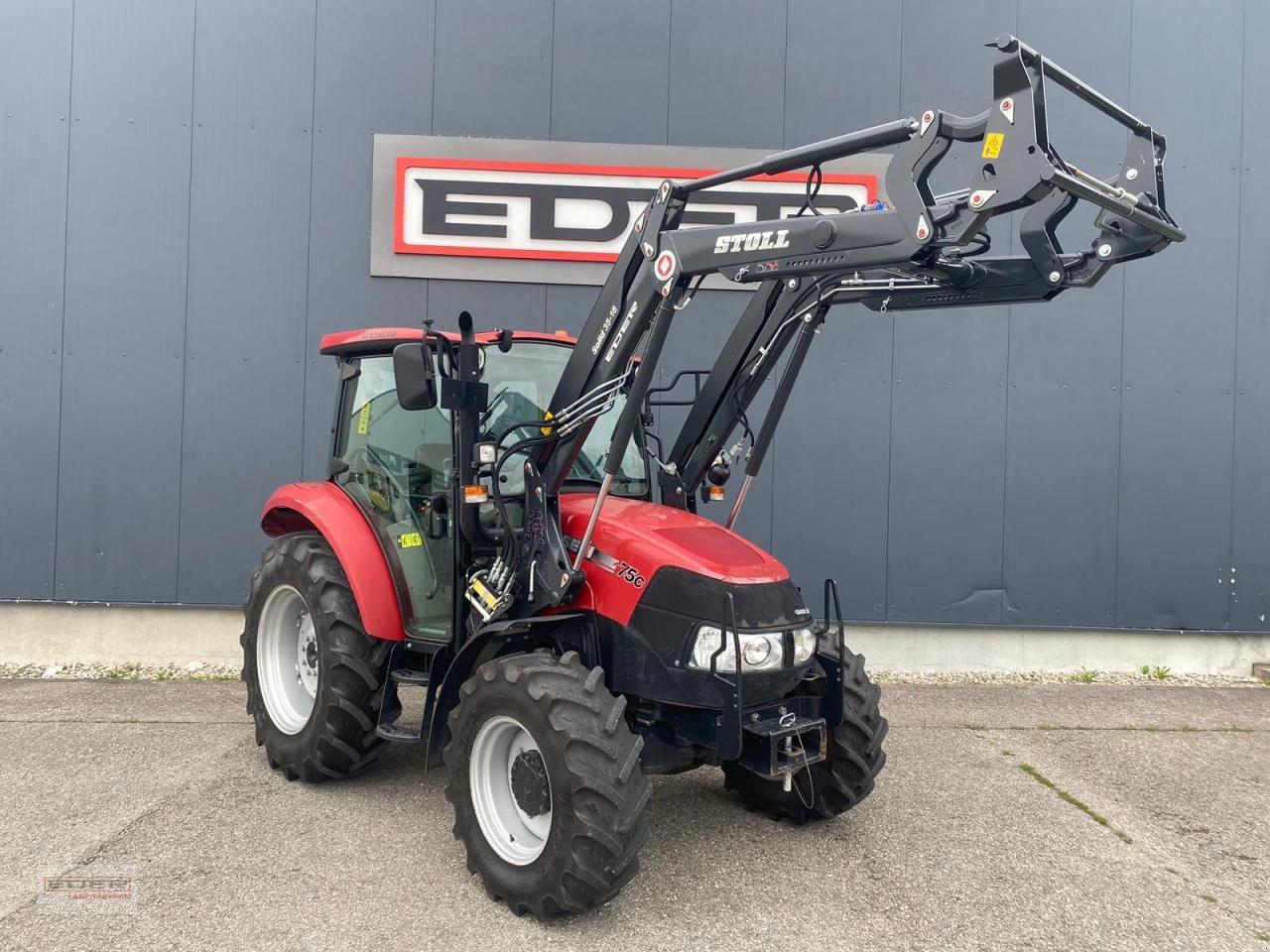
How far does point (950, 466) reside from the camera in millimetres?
7094

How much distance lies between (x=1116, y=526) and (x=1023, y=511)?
2.52 ft

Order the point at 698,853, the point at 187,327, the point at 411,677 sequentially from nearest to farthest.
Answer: the point at 698,853
the point at 411,677
the point at 187,327

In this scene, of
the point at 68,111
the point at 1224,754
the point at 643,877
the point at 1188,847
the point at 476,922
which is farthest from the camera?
the point at 68,111

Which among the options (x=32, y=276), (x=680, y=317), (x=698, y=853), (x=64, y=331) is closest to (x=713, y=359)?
(x=680, y=317)

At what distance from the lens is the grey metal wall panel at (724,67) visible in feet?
22.9

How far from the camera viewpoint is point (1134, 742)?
5.62 m

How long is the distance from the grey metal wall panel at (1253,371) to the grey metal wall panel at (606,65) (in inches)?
190

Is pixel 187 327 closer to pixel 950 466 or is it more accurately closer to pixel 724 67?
pixel 724 67

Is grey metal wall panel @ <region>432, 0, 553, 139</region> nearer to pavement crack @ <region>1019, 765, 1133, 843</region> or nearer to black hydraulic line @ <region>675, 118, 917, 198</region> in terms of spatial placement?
black hydraulic line @ <region>675, 118, 917, 198</region>

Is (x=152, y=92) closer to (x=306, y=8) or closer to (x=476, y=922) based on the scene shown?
(x=306, y=8)

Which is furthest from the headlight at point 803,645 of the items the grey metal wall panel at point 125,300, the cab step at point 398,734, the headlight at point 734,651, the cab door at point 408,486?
the grey metal wall panel at point 125,300

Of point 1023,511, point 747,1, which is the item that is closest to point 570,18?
point 747,1

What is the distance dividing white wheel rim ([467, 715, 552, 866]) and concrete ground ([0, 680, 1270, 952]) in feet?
0.79

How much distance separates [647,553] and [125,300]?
555cm
